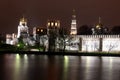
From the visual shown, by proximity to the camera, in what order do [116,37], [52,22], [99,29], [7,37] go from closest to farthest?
[116,37] < [52,22] < [99,29] < [7,37]

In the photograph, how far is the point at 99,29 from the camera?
10062 centimetres

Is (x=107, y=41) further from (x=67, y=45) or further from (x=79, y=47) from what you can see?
(x=67, y=45)

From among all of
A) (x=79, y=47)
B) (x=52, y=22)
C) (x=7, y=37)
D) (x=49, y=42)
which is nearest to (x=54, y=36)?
(x=49, y=42)

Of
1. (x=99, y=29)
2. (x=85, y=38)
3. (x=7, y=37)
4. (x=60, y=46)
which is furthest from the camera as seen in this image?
(x=7, y=37)

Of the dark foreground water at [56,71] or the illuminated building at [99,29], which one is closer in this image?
the dark foreground water at [56,71]

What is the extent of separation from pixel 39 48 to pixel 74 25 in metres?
29.8

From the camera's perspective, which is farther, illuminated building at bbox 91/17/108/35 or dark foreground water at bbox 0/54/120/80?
illuminated building at bbox 91/17/108/35

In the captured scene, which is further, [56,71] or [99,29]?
[99,29]

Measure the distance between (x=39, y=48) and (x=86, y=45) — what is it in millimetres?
14646

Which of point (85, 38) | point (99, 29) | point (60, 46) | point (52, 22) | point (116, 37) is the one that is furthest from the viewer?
point (99, 29)

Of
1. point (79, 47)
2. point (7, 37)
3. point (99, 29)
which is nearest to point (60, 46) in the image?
point (79, 47)

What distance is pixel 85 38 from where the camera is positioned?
282 ft

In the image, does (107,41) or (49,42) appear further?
(107,41)

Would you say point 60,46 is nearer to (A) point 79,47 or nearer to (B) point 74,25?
(A) point 79,47
